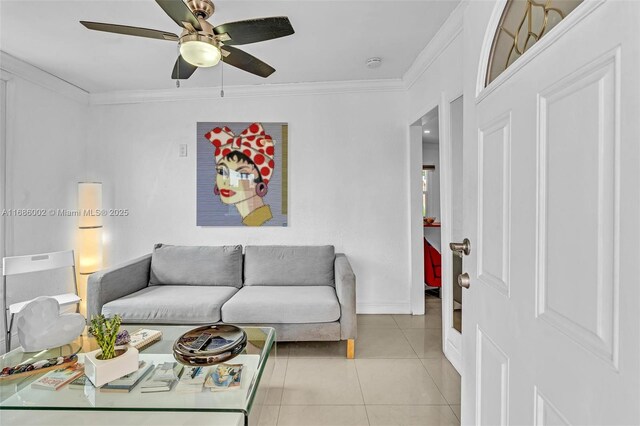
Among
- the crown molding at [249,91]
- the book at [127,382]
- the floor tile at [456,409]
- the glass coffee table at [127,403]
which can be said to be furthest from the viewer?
the crown molding at [249,91]

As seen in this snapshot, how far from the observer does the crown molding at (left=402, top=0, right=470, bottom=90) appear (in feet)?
7.36

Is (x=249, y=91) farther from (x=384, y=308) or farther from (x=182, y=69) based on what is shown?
(x=384, y=308)

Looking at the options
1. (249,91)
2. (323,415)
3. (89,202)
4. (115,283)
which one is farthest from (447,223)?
(89,202)

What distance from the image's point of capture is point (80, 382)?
56.5 inches

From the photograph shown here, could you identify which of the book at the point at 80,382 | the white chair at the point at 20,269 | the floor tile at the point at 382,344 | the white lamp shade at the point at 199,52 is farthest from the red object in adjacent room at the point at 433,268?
the white chair at the point at 20,269

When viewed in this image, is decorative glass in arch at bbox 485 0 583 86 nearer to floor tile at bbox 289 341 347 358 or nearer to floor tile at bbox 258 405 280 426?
floor tile at bbox 258 405 280 426

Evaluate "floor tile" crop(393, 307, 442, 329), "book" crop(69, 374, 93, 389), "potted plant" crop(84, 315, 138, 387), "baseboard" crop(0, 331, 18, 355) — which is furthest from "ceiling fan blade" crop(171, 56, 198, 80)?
"floor tile" crop(393, 307, 442, 329)

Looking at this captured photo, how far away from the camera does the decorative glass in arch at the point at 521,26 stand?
31.7 inches

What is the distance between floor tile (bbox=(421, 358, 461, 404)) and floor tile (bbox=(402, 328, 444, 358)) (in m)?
0.11

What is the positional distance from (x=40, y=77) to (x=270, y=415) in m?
3.58

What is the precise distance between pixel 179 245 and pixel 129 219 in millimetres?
646

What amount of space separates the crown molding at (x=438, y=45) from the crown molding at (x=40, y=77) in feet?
11.3

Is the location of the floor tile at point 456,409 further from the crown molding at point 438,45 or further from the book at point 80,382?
the crown molding at point 438,45

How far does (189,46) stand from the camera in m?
1.64
